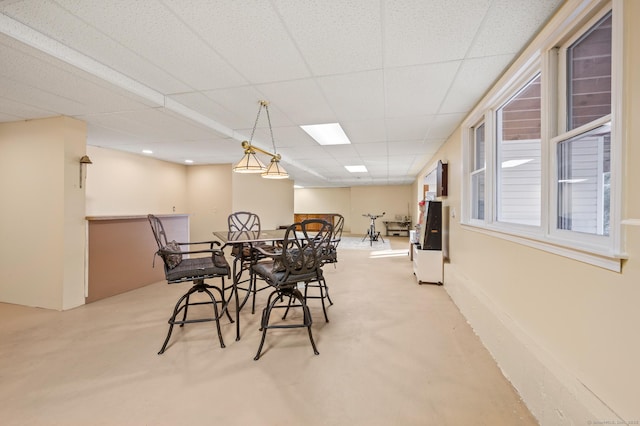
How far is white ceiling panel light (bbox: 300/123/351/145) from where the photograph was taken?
3773 millimetres

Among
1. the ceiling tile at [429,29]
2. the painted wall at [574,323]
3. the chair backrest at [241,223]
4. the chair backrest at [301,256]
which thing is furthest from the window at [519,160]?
the chair backrest at [241,223]

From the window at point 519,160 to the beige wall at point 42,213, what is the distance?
4701 mm

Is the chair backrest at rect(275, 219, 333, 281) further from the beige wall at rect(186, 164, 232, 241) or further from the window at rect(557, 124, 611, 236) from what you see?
the beige wall at rect(186, 164, 232, 241)

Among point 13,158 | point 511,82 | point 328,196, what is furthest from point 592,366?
point 328,196

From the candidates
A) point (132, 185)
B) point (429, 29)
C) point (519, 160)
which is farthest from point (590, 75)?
point (132, 185)

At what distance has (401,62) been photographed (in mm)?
2133

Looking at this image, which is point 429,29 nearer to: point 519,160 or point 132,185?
point 519,160

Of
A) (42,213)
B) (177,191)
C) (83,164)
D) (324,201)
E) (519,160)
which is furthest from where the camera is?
(324,201)

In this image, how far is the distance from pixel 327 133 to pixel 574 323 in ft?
11.3

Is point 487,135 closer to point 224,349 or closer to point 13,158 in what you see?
point 224,349

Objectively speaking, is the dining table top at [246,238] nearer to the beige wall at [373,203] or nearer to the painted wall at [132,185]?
the painted wall at [132,185]

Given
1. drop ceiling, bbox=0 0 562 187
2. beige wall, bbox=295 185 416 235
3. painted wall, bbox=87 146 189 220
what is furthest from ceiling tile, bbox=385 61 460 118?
beige wall, bbox=295 185 416 235

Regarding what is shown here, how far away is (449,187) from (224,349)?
12.5ft

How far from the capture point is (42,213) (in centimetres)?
330
